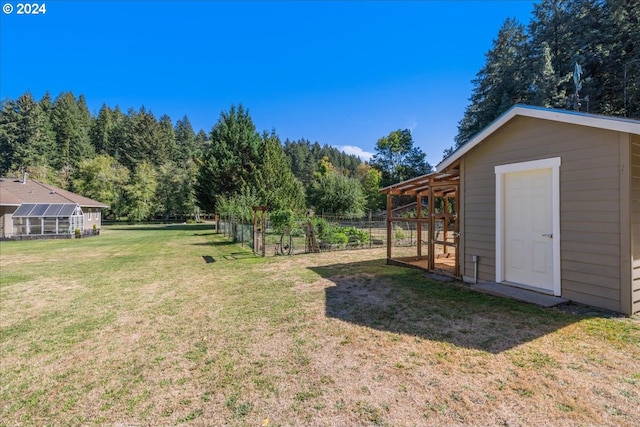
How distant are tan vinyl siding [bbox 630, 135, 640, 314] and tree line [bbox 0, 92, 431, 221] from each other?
45.4ft

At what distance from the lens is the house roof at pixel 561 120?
3594mm

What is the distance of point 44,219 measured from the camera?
749 inches

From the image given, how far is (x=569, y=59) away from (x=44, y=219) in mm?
36280

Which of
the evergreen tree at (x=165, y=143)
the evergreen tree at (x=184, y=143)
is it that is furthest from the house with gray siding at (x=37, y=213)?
the evergreen tree at (x=184, y=143)

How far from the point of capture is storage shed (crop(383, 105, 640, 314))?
376 cm

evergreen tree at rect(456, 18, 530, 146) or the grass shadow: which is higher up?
evergreen tree at rect(456, 18, 530, 146)

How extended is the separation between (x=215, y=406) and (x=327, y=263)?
6.30 metres

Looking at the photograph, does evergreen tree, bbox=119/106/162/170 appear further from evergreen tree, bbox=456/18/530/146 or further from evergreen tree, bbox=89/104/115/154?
evergreen tree, bbox=456/18/530/146

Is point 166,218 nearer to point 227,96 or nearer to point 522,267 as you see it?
point 227,96

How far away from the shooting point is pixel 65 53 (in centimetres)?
1377

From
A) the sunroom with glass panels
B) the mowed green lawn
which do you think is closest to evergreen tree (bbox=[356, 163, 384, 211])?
the sunroom with glass panels

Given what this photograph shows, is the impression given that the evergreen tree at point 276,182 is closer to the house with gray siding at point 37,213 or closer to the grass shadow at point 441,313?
the house with gray siding at point 37,213

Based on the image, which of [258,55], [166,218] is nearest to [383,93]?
[258,55]

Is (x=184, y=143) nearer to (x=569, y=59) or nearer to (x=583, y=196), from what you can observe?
(x=569, y=59)
